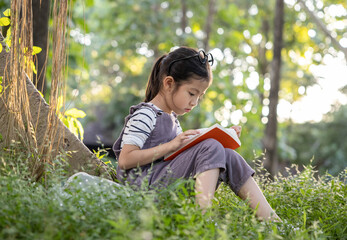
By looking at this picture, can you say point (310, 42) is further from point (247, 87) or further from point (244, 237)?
point (244, 237)

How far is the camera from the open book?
224 centimetres

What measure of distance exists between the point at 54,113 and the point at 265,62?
30.7 ft

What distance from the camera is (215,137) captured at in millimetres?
2322

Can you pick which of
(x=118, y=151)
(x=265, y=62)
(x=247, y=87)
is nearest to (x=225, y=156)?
(x=118, y=151)

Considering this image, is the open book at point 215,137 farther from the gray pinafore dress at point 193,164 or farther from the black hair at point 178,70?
the black hair at point 178,70

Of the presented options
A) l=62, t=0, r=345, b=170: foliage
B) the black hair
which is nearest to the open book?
the black hair

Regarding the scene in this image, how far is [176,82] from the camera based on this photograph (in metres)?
2.68

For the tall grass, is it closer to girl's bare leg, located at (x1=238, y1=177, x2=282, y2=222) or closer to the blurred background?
the blurred background

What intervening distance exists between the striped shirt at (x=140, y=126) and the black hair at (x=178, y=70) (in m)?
0.29

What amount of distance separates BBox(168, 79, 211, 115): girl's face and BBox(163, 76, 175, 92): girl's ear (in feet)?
0.13

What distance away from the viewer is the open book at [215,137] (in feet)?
7.36

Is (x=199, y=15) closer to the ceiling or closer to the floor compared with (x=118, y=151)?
closer to the ceiling

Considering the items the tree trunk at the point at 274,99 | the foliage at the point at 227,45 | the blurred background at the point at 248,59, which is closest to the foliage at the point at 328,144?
the blurred background at the point at 248,59

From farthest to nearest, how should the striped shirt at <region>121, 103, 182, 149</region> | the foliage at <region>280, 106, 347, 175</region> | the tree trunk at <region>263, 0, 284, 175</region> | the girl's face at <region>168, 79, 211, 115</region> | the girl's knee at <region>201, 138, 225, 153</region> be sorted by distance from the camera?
the foliage at <region>280, 106, 347, 175</region> → the tree trunk at <region>263, 0, 284, 175</region> → the girl's face at <region>168, 79, 211, 115</region> → the striped shirt at <region>121, 103, 182, 149</region> → the girl's knee at <region>201, 138, 225, 153</region>
